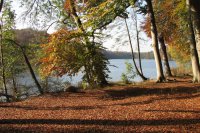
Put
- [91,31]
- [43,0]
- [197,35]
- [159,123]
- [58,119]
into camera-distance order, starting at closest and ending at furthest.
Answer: [159,123], [58,119], [197,35], [91,31], [43,0]

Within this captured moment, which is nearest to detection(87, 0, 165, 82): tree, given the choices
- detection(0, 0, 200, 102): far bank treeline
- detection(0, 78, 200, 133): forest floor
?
detection(0, 0, 200, 102): far bank treeline

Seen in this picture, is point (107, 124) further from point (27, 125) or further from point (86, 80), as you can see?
point (86, 80)

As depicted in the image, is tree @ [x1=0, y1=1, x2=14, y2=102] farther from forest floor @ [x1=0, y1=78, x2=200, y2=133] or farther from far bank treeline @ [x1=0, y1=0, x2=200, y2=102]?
forest floor @ [x1=0, y1=78, x2=200, y2=133]

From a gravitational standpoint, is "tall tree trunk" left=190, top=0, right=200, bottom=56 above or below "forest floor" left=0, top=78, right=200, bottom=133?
above

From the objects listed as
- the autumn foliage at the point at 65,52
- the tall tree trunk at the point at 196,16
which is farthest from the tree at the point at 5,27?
the tall tree trunk at the point at 196,16

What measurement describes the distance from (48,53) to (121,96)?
21.2 ft

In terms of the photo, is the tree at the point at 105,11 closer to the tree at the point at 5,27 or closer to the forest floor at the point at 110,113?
the forest floor at the point at 110,113

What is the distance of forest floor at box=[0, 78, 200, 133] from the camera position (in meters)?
9.91

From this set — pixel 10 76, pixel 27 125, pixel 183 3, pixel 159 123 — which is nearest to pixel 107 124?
pixel 159 123

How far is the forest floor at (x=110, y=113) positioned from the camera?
32.5ft

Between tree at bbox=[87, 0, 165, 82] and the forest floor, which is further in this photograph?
tree at bbox=[87, 0, 165, 82]

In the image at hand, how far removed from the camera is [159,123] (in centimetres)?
1010

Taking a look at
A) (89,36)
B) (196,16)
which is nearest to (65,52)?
(89,36)

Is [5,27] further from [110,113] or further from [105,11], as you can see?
[110,113]
